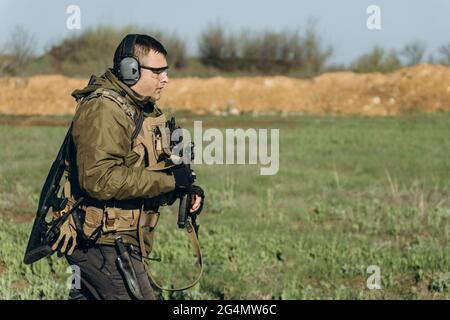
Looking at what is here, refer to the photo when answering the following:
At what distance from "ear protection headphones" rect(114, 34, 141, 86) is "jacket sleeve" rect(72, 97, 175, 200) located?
210 millimetres

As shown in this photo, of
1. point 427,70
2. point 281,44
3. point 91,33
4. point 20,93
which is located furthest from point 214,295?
point 281,44

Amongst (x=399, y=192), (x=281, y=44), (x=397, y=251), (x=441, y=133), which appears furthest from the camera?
(x=281, y=44)

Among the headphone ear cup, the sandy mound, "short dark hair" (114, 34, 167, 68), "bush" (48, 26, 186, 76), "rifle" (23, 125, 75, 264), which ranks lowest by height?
"rifle" (23, 125, 75, 264)

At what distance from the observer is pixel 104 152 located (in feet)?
14.8

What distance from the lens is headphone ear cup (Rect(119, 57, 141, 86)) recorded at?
4715 mm

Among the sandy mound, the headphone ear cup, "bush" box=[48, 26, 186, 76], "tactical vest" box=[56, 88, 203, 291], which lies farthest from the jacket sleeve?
"bush" box=[48, 26, 186, 76]

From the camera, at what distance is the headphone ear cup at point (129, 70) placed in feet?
15.5

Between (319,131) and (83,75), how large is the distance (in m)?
27.2

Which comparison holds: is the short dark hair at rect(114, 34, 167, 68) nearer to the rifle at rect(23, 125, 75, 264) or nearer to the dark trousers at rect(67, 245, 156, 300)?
the rifle at rect(23, 125, 75, 264)

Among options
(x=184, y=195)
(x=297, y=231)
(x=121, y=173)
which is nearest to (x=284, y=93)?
(x=297, y=231)

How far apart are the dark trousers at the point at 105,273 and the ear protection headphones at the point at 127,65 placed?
3.11ft

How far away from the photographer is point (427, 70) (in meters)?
52.9

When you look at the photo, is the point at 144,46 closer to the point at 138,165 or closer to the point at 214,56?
the point at 138,165
